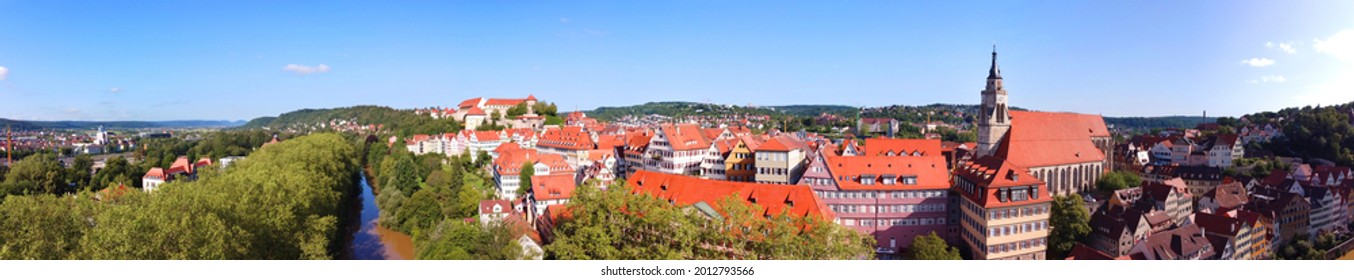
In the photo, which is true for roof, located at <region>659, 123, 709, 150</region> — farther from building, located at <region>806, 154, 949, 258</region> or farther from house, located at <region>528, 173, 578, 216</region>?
building, located at <region>806, 154, 949, 258</region>

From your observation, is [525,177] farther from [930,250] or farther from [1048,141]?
[1048,141]

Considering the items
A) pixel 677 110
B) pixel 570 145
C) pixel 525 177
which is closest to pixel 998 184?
pixel 525 177

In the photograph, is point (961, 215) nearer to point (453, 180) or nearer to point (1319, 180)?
point (453, 180)

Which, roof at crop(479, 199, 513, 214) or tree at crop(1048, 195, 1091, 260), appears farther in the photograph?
roof at crop(479, 199, 513, 214)

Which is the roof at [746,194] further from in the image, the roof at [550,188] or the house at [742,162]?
the house at [742,162]

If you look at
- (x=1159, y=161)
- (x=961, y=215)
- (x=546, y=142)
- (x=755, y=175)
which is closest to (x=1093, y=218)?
(x=961, y=215)

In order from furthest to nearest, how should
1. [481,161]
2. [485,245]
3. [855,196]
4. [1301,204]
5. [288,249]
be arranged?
[481,161], [1301,204], [855,196], [485,245], [288,249]

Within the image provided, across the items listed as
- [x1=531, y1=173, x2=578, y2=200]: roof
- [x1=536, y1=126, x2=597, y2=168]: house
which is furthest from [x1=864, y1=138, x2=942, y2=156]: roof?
[x1=536, y1=126, x2=597, y2=168]: house
